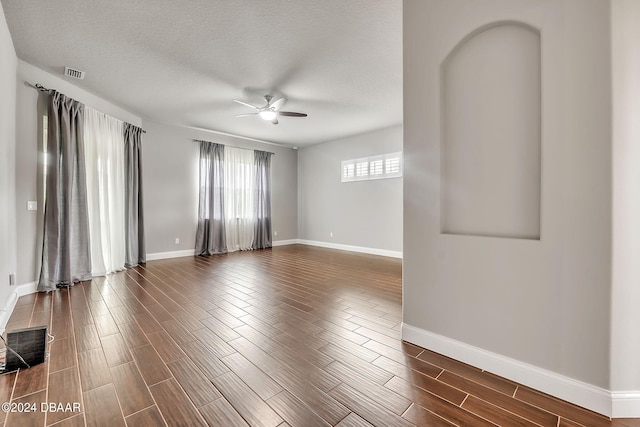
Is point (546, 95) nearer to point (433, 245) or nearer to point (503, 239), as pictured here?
point (503, 239)

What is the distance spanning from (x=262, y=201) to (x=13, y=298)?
4.83 metres

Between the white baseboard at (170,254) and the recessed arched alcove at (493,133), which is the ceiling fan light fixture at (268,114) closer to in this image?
the recessed arched alcove at (493,133)

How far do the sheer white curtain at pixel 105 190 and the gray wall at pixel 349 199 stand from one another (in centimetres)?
455

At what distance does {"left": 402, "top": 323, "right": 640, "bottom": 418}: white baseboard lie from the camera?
1.33 m

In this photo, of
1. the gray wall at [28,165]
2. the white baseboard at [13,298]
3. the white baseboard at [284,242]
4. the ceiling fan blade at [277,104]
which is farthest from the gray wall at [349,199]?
the white baseboard at [13,298]

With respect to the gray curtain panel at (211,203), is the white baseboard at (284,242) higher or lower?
lower

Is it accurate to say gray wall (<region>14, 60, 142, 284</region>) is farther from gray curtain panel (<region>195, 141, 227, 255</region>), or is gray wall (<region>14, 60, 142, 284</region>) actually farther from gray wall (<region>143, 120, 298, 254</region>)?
gray curtain panel (<region>195, 141, 227, 255</region>)

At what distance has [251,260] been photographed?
5516mm

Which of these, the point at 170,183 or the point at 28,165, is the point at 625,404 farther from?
the point at 170,183

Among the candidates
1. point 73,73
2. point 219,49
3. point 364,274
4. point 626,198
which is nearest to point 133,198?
point 73,73

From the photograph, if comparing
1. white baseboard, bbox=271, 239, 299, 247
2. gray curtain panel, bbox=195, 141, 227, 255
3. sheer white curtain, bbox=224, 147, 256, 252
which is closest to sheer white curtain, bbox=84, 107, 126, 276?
gray curtain panel, bbox=195, 141, 227, 255

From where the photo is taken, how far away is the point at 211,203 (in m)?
6.16

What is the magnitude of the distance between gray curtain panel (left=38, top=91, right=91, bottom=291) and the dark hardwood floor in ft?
1.46

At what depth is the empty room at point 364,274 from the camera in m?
1.36
